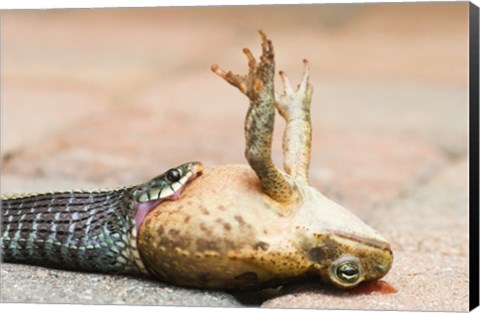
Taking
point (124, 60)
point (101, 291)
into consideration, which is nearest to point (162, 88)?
point (124, 60)

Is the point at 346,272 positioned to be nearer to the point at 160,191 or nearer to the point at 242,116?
the point at 160,191

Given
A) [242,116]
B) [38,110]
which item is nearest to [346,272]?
[242,116]

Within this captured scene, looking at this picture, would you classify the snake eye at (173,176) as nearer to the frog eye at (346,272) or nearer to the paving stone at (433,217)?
the frog eye at (346,272)

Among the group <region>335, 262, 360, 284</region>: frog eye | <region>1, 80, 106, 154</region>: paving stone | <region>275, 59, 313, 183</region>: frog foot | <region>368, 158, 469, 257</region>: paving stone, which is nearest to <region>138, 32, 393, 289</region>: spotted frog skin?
<region>335, 262, 360, 284</region>: frog eye

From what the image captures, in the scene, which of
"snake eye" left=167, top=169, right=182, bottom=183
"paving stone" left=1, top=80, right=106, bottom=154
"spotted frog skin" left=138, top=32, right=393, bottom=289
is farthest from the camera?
"paving stone" left=1, top=80, right=106, bottom=154

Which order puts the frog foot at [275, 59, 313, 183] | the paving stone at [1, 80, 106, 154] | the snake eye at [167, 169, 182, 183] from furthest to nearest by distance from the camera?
the paving stone at [1, 80, 106, 154], the frog foot at [275, 59, 313, 183], the snake eye at [167, 169, 182, 183]

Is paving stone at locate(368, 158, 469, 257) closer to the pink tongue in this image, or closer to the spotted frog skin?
the spotted frog skin

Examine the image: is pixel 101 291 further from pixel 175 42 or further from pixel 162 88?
pixel 175 42

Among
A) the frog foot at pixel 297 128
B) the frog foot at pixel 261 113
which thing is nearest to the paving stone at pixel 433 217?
the frog foot at pixel 297 128
